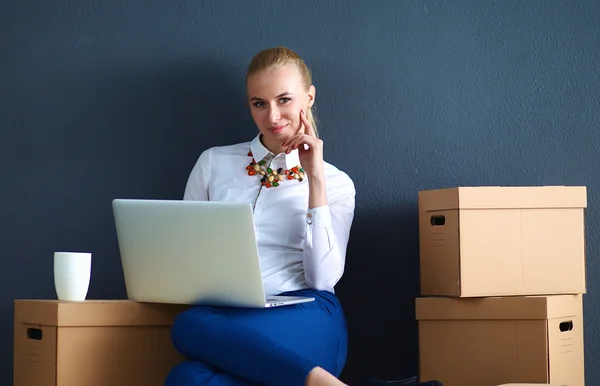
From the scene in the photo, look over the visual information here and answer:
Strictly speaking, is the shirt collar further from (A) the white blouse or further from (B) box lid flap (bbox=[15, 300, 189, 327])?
(B) box lid flap (bbox=[15, 300, 189, 327])

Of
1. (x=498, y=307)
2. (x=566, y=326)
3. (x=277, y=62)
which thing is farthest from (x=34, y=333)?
(x=566, y=326)

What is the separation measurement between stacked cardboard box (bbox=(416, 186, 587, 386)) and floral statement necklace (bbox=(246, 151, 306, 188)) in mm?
379

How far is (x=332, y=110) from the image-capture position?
242 cm

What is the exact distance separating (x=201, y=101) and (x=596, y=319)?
134 centimetres

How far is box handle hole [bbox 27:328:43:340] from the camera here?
2.01 metres

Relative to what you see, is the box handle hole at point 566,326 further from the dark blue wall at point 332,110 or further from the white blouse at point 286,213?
the white blouse at point 286,213

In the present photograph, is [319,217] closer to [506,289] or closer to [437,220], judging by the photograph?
[437,220]

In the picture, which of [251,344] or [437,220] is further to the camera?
[437,220]

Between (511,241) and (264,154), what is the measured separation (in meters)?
0.70

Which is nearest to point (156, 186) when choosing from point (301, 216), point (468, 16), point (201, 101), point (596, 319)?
point (201, 101)

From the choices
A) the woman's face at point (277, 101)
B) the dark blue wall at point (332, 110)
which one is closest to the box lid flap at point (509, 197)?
the dark blue wall at point (332, 110)

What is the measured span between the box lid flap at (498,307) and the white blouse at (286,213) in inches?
10.0

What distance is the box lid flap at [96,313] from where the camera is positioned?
1.89 metres

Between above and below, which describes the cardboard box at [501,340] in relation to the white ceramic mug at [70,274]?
below
